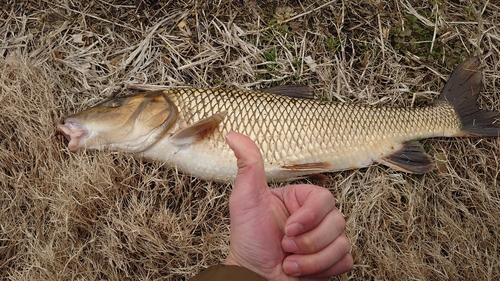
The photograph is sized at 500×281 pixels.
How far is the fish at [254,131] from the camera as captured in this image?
247cm

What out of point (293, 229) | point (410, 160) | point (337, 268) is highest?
point (293, 229)

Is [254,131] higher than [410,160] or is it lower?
higher

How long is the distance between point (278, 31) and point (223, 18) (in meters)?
0.45

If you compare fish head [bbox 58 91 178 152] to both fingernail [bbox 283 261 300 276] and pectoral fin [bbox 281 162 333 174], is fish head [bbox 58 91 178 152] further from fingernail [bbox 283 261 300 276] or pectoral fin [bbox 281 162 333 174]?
fingernail [bbox 283 261 300 276]

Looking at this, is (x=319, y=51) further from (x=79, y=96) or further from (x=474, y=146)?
(x=79, y=96)

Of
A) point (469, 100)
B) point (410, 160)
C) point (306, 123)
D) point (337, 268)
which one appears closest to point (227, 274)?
point (337, 268)

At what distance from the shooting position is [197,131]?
7.95ft

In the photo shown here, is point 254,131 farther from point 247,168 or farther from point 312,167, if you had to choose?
point 247,168

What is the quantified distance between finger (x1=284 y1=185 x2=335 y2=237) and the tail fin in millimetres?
1554

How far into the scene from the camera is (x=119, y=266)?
2.44m

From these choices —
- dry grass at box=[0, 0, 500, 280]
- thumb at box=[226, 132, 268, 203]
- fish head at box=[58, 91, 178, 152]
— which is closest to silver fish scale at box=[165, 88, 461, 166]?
fish head at box=[58, 91, 178, 152]

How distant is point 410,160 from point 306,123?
0.83 m

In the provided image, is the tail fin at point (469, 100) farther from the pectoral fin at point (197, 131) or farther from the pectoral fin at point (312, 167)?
the pectoral fin at point (197, 131)

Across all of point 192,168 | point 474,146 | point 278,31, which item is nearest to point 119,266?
point 192,168
